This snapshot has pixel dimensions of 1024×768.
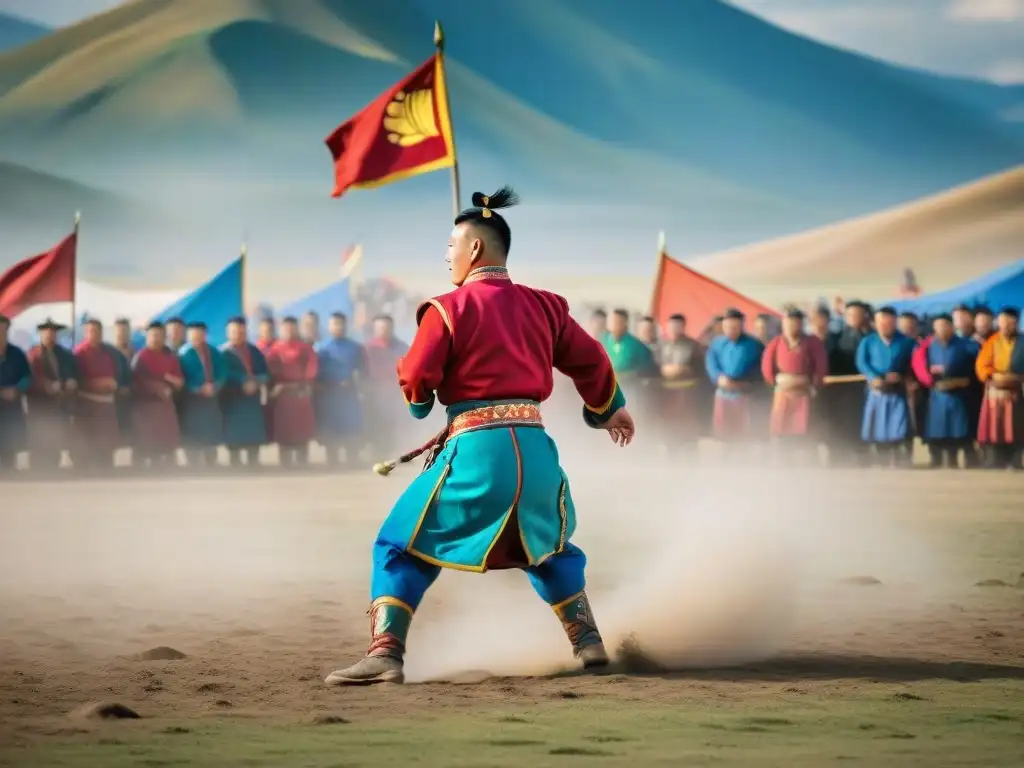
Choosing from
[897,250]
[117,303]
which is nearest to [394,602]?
[117,303]

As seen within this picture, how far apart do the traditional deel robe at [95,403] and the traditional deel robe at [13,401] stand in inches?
17.6

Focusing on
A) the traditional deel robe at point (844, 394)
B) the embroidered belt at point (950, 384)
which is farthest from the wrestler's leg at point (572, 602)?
the traditional deel robe at point (844, 394)

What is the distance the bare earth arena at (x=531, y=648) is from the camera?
11.7ft

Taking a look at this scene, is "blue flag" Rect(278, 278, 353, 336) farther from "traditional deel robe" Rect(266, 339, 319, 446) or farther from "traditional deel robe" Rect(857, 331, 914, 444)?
"traditional deel robe" Rect(857, 331, 914, 444)

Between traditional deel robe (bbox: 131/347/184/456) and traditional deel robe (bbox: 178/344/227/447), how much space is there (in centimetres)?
14

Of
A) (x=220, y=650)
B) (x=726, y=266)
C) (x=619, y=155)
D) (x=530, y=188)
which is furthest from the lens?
(x=619, y=155)

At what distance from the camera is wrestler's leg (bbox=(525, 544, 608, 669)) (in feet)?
15.2

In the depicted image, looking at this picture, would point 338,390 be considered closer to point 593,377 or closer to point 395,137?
point 395,137

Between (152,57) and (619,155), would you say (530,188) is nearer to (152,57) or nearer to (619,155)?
(619,155)

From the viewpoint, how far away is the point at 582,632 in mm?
4645

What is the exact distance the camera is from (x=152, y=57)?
97812 millimetres

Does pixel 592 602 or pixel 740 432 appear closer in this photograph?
pixel 592 602

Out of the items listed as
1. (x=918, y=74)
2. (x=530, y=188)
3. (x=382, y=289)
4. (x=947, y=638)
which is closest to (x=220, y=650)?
(x=947, y=638)

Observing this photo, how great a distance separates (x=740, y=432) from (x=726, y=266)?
164ft
